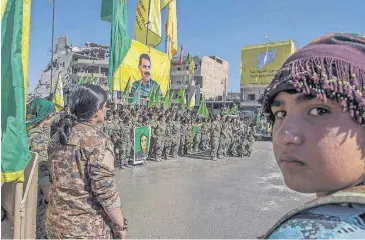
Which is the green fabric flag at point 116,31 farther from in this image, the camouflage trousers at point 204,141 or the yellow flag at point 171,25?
the camouflage trousers at point 204,141

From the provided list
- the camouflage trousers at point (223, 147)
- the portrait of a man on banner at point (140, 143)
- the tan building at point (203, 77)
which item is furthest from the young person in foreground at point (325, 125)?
the tan building at point (203, 77)

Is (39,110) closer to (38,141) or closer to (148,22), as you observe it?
(38,141)

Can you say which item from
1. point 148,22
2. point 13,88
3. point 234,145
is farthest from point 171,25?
point 13,88

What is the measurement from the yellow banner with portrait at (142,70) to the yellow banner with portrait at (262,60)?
1108 centimetres

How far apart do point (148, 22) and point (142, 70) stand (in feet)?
6.63

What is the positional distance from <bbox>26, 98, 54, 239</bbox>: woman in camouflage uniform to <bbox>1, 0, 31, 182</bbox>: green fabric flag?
1.35m

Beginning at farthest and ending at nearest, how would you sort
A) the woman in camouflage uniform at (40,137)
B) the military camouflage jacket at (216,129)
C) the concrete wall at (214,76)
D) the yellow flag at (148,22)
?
the concrete wall at (214,76), the military camouflage jacket at (216,129), the yellow flag at (148,22), the woman in camouflage uniform at (40,137)

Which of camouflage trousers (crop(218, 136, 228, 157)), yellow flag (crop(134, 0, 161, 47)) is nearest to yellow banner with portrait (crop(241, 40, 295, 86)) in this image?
camouflage trousers (crop(218, 136, 228, 157))

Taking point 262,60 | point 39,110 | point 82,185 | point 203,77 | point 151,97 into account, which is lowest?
point 82,185

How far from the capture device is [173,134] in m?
10.9

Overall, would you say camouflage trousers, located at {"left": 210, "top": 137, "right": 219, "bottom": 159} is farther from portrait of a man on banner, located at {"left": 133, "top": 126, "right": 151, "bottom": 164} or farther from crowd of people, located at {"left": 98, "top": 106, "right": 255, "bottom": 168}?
portrait of a man on banner, located at {"left": 133, "top": 126, "right": 151, "bottom": 164}

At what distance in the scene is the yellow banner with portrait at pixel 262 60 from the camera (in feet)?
62.0

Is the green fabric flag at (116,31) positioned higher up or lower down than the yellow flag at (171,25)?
lower down

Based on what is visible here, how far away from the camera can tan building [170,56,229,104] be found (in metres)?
51.8
